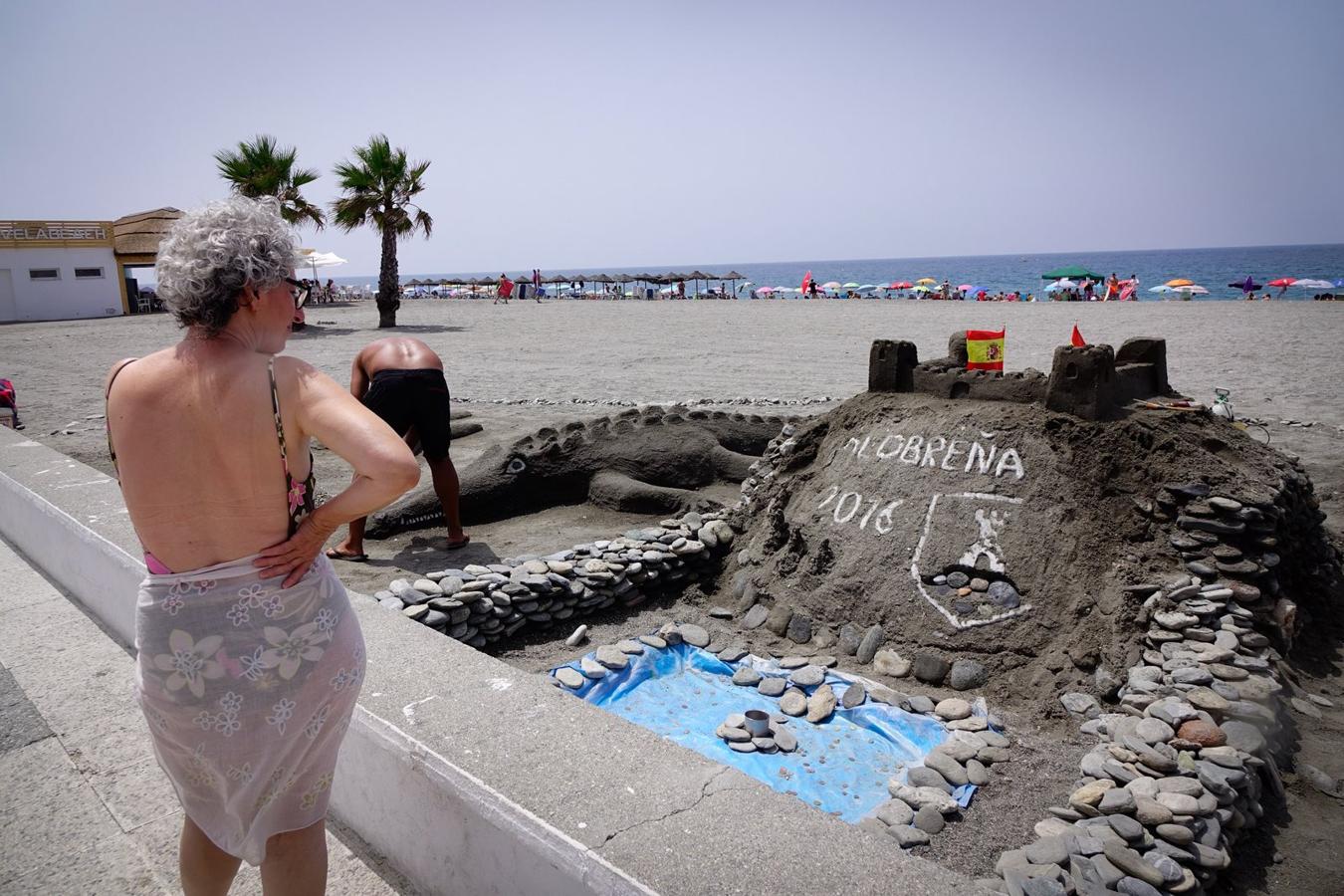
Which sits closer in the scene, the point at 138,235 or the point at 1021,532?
the point at 1021,532

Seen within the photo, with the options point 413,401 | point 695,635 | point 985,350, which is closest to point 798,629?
point 695,635

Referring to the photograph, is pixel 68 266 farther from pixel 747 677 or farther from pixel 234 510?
pixel 234 510

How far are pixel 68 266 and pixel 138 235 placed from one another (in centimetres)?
285

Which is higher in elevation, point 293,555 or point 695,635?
point 293,555

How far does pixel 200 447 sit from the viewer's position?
1.74 meters

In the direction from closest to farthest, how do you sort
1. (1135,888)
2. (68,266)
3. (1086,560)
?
1. (1135,888)
2. (1086,560)
3. (68,266)

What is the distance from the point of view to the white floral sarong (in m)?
1.76

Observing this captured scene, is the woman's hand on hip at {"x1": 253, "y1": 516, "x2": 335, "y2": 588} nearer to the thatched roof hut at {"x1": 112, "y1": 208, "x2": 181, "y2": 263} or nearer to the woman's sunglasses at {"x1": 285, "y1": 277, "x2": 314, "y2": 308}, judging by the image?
the woman's sunglasses at {"x1": 285, "y1": 277, "x2": 314, "y2": 308}

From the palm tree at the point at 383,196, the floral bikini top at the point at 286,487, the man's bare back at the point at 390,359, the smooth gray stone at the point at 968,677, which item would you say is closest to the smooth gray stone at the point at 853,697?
the smooth gray stone at the point at 968,677

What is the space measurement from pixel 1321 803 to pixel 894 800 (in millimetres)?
1628

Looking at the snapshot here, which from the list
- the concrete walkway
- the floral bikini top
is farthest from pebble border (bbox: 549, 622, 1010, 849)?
the floral bikini top

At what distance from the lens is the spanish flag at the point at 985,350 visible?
5.71 meters

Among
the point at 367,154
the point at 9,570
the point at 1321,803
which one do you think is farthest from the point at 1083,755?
the point at 367,154

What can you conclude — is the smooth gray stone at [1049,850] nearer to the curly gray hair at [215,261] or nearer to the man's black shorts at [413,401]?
the curly gray hair at [215,261]
